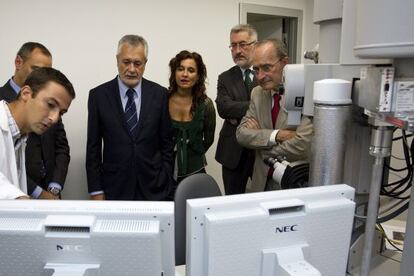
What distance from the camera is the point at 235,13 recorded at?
3.27 metres

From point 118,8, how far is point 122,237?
8.09 ft

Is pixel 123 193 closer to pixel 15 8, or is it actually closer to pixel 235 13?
pixel 15 8

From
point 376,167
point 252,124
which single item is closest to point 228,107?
point 252,124

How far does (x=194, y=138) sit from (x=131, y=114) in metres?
0.48

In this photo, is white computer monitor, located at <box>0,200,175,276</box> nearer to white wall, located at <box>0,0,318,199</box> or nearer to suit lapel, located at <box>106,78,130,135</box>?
suit lapel, located at <box>106,78,130,135</box>

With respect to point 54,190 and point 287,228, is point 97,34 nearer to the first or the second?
point 54,190

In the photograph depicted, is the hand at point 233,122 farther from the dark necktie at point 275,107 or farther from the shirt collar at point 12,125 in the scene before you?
the shirt collar at point 12,125

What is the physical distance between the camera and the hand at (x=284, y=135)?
69.2 inches

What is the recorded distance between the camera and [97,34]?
2723 mm

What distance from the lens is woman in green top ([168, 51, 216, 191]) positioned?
2.34 m

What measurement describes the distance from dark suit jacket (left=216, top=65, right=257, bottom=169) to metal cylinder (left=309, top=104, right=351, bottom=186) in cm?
132

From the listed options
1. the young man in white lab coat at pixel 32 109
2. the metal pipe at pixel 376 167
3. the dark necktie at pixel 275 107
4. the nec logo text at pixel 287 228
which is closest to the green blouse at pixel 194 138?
the dark necktie at pixel 275 107

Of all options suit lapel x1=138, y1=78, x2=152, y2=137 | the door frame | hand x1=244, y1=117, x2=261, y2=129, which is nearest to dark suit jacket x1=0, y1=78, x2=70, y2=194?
suit lapel x1=138, y1=78, x2=152, y2=137

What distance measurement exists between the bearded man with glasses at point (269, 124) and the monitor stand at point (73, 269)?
1155mm
